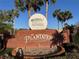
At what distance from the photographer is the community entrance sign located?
33263 mm

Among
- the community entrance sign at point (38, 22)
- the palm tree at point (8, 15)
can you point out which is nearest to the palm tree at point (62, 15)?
the palm tree at point (8, 15)

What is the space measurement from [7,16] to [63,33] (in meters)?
44.7

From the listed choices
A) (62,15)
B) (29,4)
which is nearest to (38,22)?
(29,4)

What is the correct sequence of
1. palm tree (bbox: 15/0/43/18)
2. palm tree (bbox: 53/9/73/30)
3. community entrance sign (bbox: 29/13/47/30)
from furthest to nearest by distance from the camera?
1. palm tree (bbox: 53/9/73/30)
2. palm tree (bbox: 15/0/43/18)
3. community entrance sign (bbox: 29/13/47/30)

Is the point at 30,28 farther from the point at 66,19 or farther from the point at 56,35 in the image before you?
the point at 66,19

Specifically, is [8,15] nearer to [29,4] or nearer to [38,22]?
[29,4]

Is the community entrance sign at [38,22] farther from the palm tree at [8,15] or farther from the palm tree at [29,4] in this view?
the palm tree at [8,15]

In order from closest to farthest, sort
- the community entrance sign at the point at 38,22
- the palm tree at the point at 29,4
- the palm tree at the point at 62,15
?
the community entrance sign at the point at 38,22
the palm tree at the point at 29,4
the palm tree at the point at 62,15

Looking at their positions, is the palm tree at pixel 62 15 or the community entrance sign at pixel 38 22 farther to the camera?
the palm tree at pixel 62 15

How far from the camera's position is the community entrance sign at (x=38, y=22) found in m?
33.3

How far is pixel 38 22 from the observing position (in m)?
33.2

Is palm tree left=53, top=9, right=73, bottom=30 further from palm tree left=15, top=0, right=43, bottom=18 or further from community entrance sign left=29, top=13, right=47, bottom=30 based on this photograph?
community entrance sign left=29, top=13, right=47, bottom=30

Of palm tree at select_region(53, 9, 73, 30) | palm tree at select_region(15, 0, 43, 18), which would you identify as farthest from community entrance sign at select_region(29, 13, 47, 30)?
palm tree at select_region(53, 9, 73, 30)

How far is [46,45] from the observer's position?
110 ft
